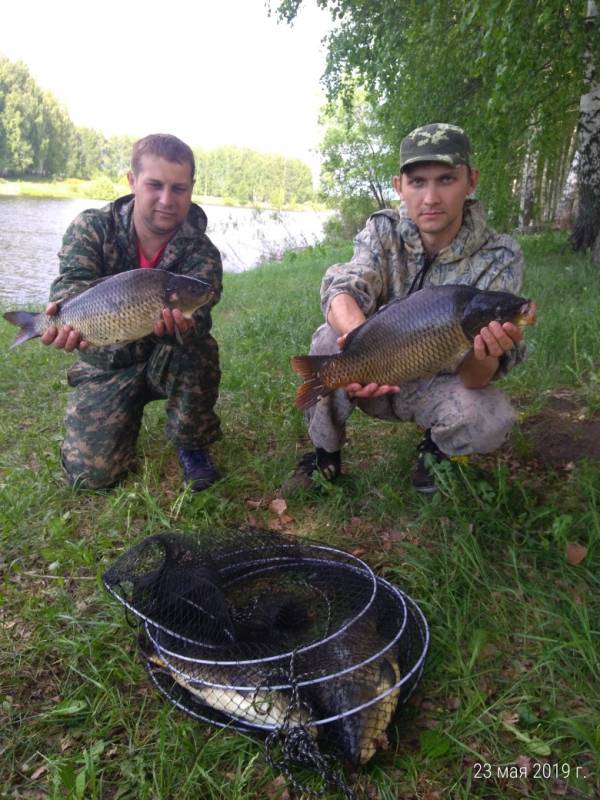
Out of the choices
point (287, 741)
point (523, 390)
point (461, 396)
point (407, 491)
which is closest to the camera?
point (287, 741)

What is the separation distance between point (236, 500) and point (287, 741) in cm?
144

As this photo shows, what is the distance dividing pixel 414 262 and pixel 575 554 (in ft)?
4.73

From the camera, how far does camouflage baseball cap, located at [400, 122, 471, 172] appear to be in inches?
91.5

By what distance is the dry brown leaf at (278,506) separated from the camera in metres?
2.64

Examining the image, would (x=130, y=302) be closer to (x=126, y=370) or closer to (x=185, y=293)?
(x=185, y=293)

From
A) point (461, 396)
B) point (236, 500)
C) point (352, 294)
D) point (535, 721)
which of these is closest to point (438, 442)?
point (461, 396)

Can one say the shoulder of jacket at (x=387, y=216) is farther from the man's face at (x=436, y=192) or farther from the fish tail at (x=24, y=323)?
the fish tail at (x=24, y=323)

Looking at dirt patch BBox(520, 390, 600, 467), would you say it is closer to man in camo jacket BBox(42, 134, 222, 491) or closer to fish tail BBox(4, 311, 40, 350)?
man in camo jacket BBox(42, 134, 222, 491)

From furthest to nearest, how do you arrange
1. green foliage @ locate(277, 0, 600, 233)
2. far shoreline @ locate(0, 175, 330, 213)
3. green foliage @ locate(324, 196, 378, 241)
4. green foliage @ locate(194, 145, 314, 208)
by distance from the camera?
green foliage @ locate(194, 145, 314, 208) < far shoreline @ locate(0, 175, 330, 213) < green foliage @ locate(324, 196, 378, 241) < green foliage @ locate(277, 0, 600, 233)

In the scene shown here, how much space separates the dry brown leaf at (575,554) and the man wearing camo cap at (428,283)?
535 mm

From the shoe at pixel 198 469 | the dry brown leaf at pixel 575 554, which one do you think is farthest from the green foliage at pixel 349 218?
the dry brown leaf at pixel 575 554

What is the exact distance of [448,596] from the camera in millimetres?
1956

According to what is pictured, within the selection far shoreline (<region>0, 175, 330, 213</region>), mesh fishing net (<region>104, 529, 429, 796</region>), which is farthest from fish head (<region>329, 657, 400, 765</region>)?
far shoreline (<region>0, 175, 330, 213</region>)

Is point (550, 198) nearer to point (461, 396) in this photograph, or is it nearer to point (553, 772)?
point (461, 396)
